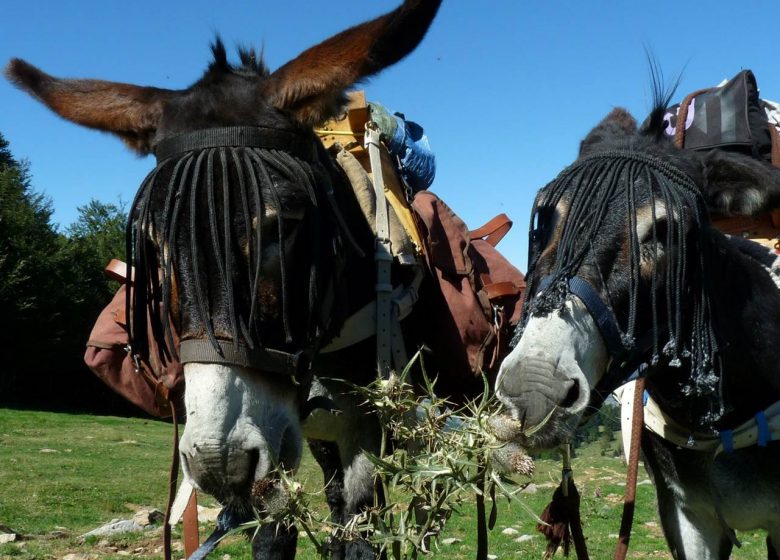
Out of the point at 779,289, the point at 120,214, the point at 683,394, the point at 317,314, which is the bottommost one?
the point at 683,394

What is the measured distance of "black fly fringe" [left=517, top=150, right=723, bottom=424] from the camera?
2.58m

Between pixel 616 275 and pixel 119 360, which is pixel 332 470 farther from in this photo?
pixel 616 275

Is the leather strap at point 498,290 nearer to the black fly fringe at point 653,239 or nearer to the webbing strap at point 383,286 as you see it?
the webbing strap at point 383,286

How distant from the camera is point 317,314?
9.09 ft

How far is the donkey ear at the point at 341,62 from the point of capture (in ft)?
8.93

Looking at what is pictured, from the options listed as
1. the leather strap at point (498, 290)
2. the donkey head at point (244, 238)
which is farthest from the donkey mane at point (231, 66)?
the leather strap at point (498, 290)

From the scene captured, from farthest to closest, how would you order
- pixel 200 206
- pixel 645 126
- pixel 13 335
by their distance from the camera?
pixel 13 335 < pixel 645 126 < pixel 200 206

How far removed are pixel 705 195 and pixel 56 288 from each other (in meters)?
35.1

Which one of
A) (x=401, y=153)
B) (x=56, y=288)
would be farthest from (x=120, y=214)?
(x=401, y=153)

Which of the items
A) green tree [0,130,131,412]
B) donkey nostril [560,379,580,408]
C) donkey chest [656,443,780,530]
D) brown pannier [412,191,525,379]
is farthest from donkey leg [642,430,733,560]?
green tree [0,130,131,412]

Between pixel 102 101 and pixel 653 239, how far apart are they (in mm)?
2265

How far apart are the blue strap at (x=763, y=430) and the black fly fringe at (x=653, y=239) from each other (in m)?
0.20

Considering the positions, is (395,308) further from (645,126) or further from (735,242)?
(735,242)

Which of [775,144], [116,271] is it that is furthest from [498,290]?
[116,271]
